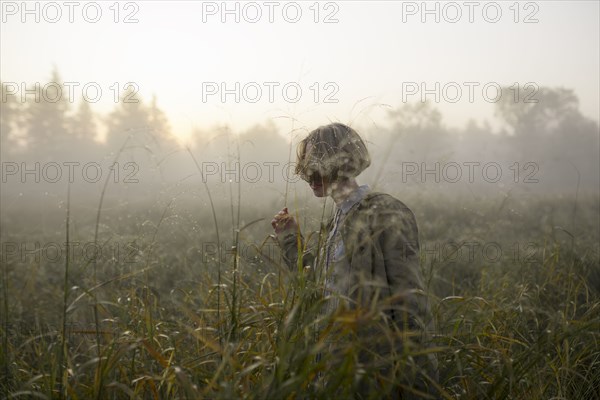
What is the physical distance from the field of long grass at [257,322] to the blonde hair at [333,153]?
282 mm

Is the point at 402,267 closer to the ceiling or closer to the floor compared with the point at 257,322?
closer to the ceiling

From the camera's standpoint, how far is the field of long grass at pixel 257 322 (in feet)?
5.55

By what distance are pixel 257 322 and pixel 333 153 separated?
3.01ft

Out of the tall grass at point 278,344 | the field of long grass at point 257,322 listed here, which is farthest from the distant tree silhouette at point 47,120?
the tall grass at point 278,344

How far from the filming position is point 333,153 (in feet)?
7.36

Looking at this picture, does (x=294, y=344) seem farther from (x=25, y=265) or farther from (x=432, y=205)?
(x=432, y=205)

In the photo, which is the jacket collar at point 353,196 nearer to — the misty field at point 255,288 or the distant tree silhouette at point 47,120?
the misty field at point 255,288

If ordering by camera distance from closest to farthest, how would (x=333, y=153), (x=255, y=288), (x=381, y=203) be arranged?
(x=381, y=203)
(x=333, y=153)
(x=255, y=288)

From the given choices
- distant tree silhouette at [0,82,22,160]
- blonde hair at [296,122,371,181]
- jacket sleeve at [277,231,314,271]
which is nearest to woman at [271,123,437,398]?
blonde hair at [296,122,371,181]

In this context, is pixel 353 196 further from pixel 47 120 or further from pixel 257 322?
pixel 47 120

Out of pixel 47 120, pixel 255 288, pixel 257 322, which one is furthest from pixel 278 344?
pixel 47 120

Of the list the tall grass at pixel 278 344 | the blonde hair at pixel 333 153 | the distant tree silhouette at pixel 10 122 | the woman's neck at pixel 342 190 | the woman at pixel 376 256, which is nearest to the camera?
the tall grass at pixel 278 344

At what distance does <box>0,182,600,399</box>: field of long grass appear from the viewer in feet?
5.55

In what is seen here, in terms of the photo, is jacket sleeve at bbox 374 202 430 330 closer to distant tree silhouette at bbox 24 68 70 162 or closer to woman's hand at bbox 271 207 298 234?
woman's hand at bbox 271 207 298 234
